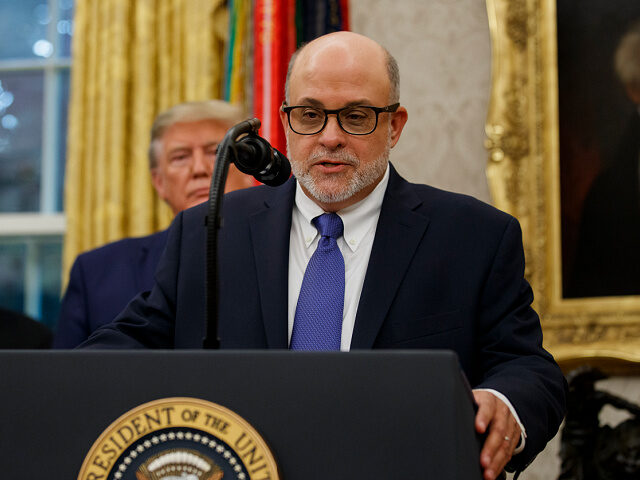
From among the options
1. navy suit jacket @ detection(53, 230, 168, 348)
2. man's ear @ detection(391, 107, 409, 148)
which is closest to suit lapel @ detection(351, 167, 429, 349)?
man's ear @ detection(391, 107, 409, 148)

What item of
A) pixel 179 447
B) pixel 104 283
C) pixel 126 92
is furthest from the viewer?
pixel 126 92

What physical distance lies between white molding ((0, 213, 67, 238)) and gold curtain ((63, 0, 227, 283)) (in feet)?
1.44

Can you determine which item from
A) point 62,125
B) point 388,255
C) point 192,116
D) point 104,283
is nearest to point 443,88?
point 192,116

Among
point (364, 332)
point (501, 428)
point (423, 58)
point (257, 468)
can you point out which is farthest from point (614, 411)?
point (257, 468)

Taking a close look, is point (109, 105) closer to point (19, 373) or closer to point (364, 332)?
point (364, 332)

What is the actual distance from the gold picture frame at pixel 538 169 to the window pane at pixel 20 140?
2484 mm

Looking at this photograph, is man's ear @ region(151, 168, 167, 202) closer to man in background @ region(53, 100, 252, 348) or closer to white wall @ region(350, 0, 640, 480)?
man in background @ region(53, 100, 252, 348)

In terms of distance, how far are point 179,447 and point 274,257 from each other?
777 millimetres

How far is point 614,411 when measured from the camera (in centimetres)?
353

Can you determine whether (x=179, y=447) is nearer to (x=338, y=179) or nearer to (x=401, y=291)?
(x=401, y=291)

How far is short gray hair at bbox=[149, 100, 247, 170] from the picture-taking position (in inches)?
134

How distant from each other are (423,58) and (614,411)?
1735 millimetres

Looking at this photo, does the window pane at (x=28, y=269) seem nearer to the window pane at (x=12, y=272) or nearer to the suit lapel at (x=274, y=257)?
the window pane at (x=12, y=272)

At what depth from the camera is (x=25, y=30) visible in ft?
16.2
